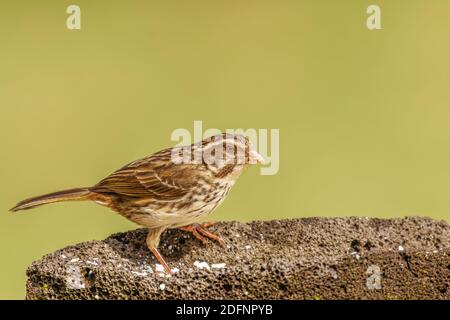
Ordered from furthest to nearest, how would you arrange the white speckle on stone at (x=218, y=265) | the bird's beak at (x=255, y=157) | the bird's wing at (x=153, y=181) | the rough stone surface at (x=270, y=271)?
the bird's wing at (x=153, y=181)
the bird's beak at (x=255, y=157)
the white speckle on stone at (x=218, y=265)
the rough stone surface at (x=270, y=271)

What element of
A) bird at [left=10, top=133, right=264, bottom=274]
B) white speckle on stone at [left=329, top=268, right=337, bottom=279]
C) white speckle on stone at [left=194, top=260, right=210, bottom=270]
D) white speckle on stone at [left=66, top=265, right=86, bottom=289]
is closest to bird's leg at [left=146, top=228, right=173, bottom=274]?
bird at [left=10, top=133, right=264, bottom=274]

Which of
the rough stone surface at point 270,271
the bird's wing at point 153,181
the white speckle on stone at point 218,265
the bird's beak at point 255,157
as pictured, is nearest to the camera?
the rough stone surface at point 270,271

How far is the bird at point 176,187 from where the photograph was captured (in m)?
6.11

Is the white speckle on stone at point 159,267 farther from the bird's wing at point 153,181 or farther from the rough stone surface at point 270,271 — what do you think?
the bird's wing at point 153,181

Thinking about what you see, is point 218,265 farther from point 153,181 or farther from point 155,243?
point 153,181

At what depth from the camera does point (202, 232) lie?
6.11 metres

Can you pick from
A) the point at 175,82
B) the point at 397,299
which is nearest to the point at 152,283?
the point at 397,299

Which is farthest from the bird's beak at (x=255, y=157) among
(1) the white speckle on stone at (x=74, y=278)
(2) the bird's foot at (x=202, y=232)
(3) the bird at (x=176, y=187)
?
(1) the white speckle on stone at (x=74, y=278)

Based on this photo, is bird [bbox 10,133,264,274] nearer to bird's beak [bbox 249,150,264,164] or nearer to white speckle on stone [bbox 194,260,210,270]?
bird's beak [bbox 249,150,264,164]

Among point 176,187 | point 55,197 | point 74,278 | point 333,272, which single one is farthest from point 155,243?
point 333,272

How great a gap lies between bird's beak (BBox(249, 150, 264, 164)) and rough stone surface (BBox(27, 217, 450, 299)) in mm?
486

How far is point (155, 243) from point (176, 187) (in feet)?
1.41

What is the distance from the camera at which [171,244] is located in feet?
20.3

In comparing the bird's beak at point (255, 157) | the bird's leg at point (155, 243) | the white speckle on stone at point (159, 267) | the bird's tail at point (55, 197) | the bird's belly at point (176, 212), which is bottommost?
the white speckle on stone at point (159, 267)
